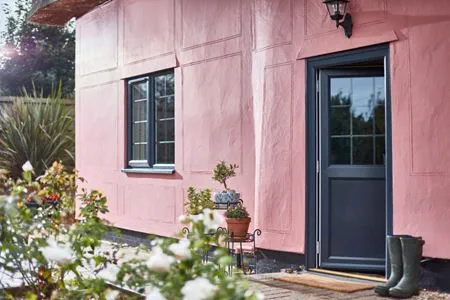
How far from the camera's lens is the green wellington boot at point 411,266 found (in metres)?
5.00

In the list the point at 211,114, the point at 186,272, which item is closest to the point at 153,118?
the point at 211,114

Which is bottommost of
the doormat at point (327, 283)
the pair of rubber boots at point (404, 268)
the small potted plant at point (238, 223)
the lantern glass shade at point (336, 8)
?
the doormat at point (327, 283)

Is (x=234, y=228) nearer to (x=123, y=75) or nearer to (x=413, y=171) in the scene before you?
(x=413, y=171)

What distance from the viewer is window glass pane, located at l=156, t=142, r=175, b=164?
27.0 feet

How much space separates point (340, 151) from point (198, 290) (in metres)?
4.49

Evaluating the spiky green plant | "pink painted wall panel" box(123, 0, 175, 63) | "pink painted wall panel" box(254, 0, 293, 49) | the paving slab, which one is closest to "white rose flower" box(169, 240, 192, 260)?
the paving slab

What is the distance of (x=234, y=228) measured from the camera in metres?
6.36

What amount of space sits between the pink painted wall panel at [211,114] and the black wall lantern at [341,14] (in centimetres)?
153

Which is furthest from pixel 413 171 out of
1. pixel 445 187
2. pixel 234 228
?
pixel 234 228

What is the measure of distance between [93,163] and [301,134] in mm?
4701

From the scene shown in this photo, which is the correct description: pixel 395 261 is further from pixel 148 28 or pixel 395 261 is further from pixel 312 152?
pixel 148 28

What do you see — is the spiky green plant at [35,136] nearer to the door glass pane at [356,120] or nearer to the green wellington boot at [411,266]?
the door glass pane at [356,120]

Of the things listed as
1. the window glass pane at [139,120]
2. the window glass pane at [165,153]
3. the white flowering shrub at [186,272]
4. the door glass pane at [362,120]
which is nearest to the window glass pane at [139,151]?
the window glass pane at [139,120]

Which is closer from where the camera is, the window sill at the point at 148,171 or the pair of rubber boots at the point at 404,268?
the pair of rubber boots at the point at 404,268
